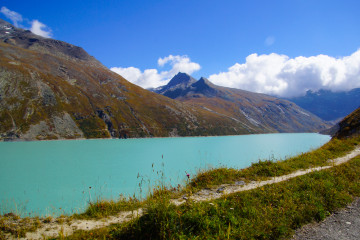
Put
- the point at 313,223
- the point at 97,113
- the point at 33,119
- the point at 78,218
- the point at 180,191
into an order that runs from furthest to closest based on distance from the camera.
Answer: the point at 97,113, the point at 33,119, the point at 180,191, the point at 78,218, the point at 313,223

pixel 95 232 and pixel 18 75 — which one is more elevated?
pixel 18 75

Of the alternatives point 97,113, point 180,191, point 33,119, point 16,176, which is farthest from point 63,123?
point 180,191

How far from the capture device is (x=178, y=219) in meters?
6.61

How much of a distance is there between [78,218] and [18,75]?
207423 millimetres

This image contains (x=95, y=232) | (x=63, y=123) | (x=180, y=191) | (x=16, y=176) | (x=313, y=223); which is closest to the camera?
(x=95, y=232)

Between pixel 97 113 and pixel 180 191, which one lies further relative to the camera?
pixel 97 113

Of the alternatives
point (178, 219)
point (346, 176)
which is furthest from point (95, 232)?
point (346, 176)

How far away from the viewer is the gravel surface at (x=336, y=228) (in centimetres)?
648

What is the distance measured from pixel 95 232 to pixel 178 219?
266 centimetres

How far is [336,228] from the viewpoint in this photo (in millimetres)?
6926

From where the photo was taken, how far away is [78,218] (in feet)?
25.6

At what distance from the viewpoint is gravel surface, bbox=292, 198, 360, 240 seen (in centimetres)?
648

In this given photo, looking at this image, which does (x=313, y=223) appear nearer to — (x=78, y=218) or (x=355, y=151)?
(x=78, y=218)

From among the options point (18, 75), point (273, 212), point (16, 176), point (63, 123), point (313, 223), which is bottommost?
point (16, 176)
